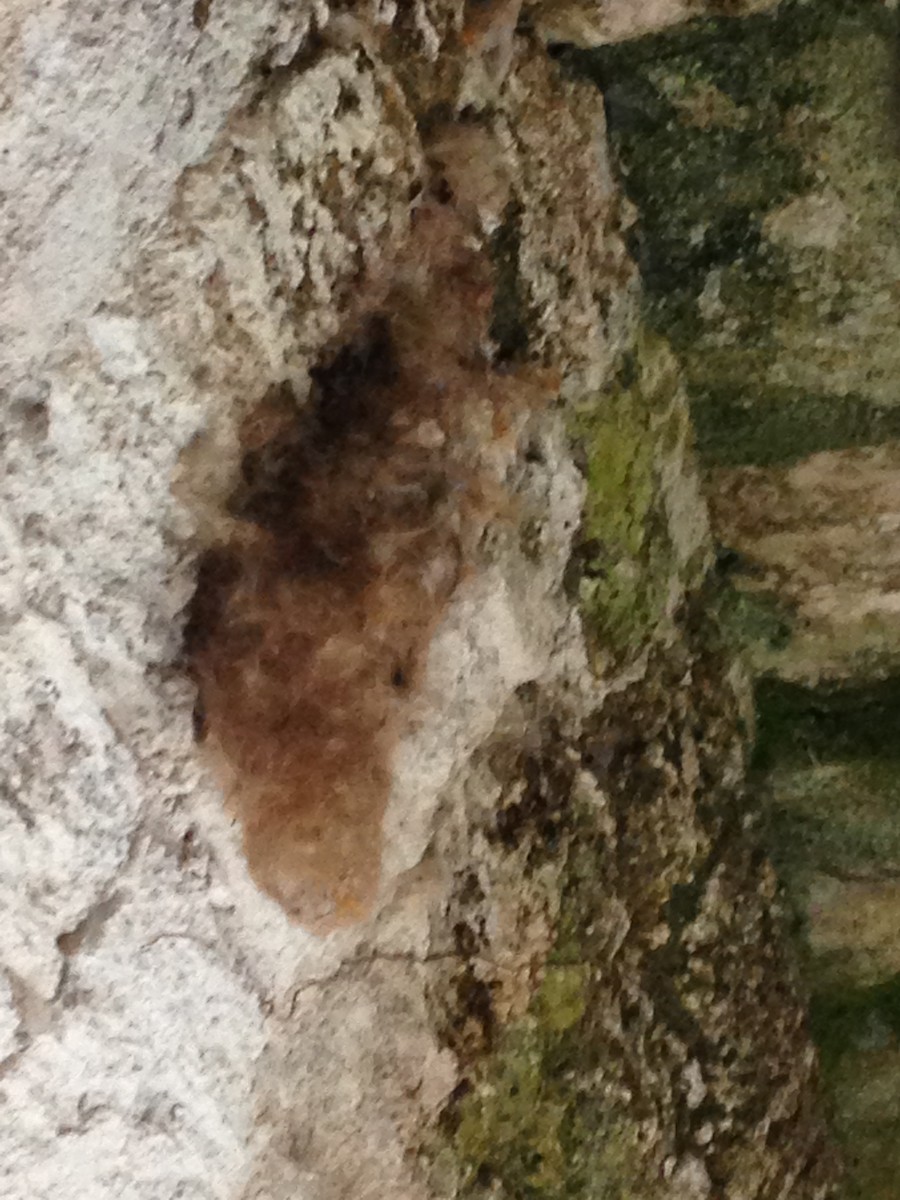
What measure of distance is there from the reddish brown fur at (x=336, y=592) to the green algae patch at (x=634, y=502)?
0.89 ft

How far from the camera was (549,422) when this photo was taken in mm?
972

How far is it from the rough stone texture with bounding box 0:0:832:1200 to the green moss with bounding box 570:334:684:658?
0.02 meters

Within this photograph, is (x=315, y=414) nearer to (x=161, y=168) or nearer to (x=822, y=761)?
(x=161, y=168)

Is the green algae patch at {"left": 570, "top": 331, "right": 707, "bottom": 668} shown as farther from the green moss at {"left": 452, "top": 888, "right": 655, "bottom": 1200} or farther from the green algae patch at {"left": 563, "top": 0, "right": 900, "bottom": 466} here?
the green moss at {"left": 452, "top": 888, "right": 655, "bottom": 1200}

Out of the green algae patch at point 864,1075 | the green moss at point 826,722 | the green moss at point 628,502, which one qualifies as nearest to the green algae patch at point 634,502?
the green moss at point 628,502

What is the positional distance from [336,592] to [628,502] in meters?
0.49

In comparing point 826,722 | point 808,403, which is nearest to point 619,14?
point 808,403

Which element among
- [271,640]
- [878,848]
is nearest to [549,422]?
[271,640]

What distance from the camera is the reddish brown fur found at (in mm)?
682

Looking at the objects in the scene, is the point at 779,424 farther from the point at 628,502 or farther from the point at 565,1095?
the point at 565,1095

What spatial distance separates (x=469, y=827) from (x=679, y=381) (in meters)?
0.57

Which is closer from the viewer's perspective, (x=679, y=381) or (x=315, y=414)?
(x=315, y=414)

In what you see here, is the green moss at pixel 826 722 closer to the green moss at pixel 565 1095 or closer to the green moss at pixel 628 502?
the green moss at pixel 628 502

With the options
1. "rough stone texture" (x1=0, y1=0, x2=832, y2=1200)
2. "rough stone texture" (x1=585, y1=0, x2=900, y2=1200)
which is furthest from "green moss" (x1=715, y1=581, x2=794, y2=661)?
"rough stone texture" (x1=0, y1=0, x2=832, y2=1200)
